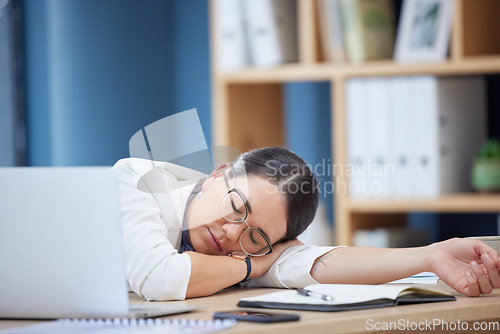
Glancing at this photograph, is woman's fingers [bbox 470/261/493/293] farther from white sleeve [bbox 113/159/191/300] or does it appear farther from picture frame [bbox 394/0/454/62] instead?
picture frame [bbox 394/0/454/62]

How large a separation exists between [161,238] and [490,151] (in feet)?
5.17

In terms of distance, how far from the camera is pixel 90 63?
303 cm

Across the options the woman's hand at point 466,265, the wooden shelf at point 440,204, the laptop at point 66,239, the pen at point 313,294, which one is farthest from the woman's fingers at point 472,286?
the wooden shelf at point 440,204

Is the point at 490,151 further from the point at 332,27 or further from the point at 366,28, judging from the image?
the point at 332,27

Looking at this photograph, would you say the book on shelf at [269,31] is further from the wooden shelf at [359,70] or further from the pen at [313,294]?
the pen at [313,294]

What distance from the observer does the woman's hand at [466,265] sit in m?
1.17

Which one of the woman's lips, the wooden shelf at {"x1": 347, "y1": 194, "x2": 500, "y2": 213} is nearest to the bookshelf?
the wooden shelf at {"x1": 347, "y1": 194, "x2": 500, "y2": 213}

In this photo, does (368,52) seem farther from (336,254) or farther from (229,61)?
(336,254)

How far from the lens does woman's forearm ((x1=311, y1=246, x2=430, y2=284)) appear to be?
126cm

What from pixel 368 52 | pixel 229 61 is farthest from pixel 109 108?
pixel 368 52

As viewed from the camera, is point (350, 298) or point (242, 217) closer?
point (350, 298)

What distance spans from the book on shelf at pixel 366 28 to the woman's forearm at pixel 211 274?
148 centimetres

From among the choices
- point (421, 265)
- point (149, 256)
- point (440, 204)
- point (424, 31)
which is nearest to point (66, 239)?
point (149, 256)

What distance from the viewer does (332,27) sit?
2.63m
